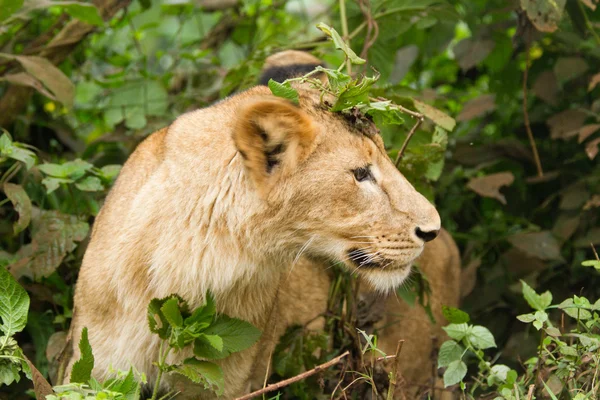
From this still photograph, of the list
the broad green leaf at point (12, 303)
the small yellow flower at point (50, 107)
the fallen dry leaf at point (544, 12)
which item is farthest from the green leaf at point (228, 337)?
the small yellow flower at point (50, 107)

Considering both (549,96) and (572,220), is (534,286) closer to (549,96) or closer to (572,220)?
(572,220)

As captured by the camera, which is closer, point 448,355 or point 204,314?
point 204,314

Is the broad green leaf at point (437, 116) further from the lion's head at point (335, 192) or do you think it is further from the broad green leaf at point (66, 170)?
the broad green leaf at point (66, 170)

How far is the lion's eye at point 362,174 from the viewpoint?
3.03 meters

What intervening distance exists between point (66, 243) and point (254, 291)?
103 centimetres

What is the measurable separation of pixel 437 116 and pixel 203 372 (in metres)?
1.56

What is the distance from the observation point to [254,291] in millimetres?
3266

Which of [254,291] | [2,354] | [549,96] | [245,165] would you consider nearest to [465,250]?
[549,96]

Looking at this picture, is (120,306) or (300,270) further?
(300,270)

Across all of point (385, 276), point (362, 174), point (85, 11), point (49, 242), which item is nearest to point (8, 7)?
point (85, 11)

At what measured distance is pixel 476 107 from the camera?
490cm

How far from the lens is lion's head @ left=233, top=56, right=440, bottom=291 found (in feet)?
9.68

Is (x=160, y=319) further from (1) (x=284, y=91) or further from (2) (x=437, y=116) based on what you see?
(2) (x=437, y=116)

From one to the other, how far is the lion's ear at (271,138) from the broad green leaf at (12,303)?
3.01ft
